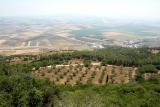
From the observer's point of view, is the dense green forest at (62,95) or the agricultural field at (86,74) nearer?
the dense green forest at (62,95)

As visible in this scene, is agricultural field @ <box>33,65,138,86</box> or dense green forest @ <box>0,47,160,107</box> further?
agricultural field @ <box>33,65,138,86</box>

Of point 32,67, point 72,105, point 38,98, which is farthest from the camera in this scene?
point 32,67

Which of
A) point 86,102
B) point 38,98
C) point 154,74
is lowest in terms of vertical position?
point 154,74

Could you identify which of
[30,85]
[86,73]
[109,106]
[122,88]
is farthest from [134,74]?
[109,106]

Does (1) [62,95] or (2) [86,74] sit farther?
(2) [86,74]

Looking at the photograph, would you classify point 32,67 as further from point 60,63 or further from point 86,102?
point 86,102

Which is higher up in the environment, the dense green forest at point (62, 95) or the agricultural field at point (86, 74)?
the dense green forest at point (62, 95)

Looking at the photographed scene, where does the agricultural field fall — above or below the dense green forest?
below

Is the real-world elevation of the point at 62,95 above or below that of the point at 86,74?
above
